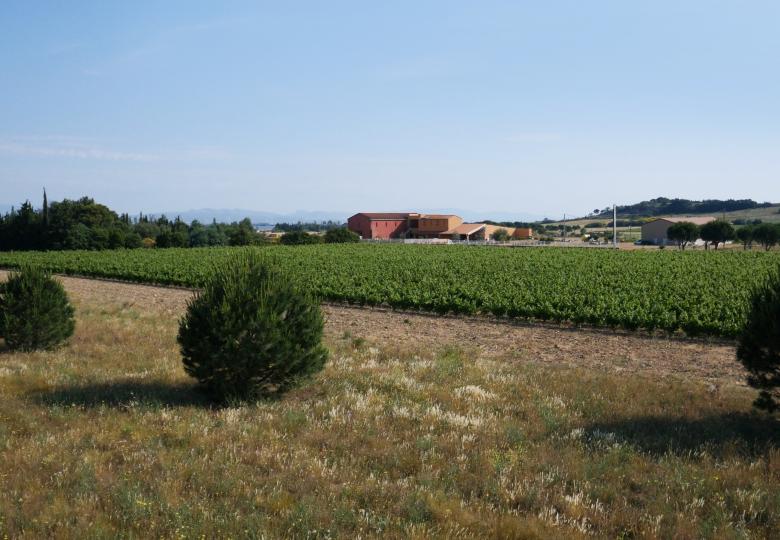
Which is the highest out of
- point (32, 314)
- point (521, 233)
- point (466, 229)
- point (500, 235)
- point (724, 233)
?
point (466, 229)

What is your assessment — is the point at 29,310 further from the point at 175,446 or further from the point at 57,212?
the point at 57,212

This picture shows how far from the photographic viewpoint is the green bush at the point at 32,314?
1388cm

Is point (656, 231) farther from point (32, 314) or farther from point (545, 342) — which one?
point (32, 314)

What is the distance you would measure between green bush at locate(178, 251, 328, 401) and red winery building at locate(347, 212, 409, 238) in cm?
11799

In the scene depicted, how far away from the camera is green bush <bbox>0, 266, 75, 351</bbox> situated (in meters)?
13.9

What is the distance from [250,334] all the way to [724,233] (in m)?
116

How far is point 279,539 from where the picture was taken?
16.1 feet

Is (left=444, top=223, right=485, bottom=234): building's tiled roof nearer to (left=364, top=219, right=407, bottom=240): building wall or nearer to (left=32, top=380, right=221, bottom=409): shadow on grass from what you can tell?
(left=364, top=219, right=407, bottom=240): building wall

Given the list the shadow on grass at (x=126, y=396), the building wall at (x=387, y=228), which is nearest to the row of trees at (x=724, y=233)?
the building wall at (x=387, y=228)

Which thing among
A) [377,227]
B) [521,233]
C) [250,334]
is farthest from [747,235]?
[250,334]

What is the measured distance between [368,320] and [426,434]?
1578cm

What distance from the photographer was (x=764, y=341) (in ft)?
27.8

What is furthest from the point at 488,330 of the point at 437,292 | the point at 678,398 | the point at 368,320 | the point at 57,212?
the point at 57,212

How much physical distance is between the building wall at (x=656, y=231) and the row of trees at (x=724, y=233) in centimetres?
1153
